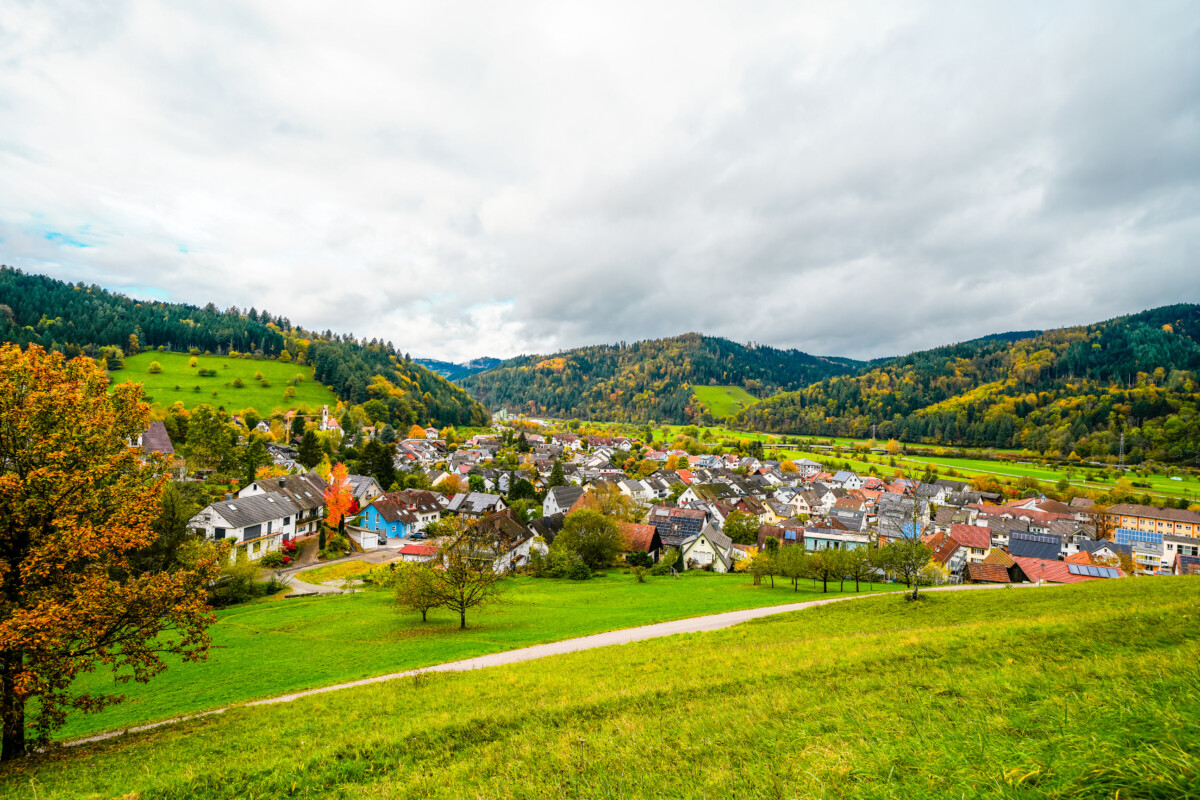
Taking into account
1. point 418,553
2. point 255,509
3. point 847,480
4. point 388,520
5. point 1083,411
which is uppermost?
point 1083,411

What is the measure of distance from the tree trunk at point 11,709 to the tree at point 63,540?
20mm

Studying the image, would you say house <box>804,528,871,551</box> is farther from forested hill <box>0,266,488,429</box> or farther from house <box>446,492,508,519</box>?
forested hill <box>0,266,488,429</box>

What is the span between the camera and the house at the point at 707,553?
51.9m

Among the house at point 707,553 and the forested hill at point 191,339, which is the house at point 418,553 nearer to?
the house at point 707,553

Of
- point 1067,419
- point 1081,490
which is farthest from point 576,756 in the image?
point 1067,419

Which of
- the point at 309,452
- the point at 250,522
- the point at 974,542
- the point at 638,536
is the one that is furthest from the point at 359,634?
the point at 974,542

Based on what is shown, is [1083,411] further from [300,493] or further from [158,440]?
[158,440]

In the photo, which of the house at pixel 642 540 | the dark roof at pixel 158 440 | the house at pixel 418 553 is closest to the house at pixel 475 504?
the house at pixel 418 553

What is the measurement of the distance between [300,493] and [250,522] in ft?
36.4

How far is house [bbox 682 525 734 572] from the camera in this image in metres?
51.9

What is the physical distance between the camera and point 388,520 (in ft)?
181

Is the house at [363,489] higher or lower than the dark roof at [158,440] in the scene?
lower

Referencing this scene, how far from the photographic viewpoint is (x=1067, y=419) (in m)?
151

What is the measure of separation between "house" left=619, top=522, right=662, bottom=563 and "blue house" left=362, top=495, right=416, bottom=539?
25033mm
